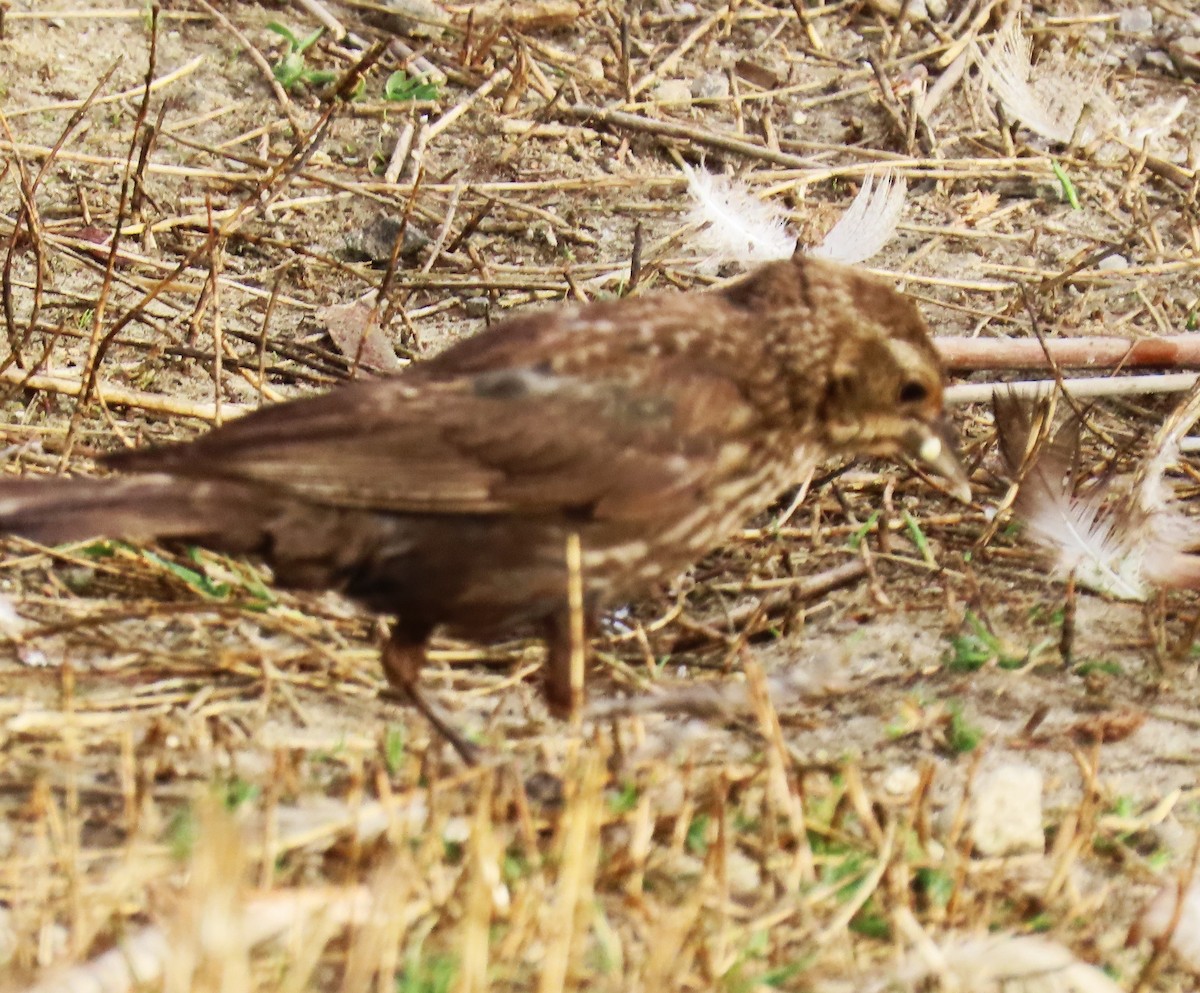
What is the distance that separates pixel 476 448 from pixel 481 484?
82 mm

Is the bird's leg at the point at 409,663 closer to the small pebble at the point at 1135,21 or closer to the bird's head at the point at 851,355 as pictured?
the bird's head at the point at 851,355

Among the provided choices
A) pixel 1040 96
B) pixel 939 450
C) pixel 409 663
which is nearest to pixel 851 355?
pixel 939 450

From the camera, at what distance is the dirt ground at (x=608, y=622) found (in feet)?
9.83

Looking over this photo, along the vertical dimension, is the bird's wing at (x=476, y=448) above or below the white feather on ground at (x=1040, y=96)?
below

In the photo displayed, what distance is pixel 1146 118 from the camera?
7.44 meters

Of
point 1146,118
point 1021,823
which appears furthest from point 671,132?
point 1021,823

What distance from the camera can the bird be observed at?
11.9 feet

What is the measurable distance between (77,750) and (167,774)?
213 mm

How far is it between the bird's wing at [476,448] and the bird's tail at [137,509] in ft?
0.21

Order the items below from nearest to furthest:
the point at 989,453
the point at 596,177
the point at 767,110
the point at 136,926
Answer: the point at 136,926, the point at 989,453, the point at 596,177, the point at 767,110

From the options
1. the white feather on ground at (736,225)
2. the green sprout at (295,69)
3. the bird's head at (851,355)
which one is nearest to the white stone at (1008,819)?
the bird's head at (851,355)

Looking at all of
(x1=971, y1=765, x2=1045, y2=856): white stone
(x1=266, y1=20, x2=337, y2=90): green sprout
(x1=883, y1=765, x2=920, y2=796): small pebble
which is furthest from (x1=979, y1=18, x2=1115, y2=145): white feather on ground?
(x1=971, y1=765, x2=1045, y2=856): white stone

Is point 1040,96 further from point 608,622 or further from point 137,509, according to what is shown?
point 137,509

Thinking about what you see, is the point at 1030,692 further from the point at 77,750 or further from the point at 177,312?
the point at 177,312
